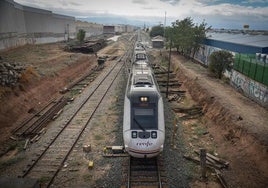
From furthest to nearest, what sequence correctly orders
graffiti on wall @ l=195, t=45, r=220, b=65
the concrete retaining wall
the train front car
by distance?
1. the concrete retaining wall
2. graffiti on wall @ l=195, t=45, r=220, b=65
3. the train front car

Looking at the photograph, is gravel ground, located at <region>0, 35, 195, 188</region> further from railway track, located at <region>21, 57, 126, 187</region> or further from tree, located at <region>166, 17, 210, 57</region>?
tree, located at <region>166, 17, 210, 57</region>

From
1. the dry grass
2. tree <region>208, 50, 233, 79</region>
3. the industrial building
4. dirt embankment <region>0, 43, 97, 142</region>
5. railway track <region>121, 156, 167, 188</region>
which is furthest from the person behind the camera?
tree <region>208, 50, 233, 79</region>

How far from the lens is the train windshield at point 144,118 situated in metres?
13.0

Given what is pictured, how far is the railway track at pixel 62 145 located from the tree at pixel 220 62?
1544cm

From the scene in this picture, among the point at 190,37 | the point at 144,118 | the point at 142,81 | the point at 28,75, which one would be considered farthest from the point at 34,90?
the point at 190,37

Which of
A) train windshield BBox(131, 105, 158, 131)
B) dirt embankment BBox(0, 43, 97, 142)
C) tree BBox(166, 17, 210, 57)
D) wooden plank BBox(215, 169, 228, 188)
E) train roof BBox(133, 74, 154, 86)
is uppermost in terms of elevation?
tree BBox(166, 17, 210, 57)

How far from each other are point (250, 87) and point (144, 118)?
14932mm

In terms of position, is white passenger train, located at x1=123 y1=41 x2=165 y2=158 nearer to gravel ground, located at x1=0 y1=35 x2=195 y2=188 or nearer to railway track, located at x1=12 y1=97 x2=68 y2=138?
gravel ground, located at x1=0 y1=35 x2=195 y2=188

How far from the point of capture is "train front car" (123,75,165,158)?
12.4 metres

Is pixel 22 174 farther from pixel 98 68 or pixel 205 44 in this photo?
pixel 205 44

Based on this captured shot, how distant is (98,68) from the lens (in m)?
41.2

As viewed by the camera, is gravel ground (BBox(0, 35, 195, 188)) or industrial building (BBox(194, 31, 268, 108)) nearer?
gravel ground (BBox(0, 35, 195, 188))

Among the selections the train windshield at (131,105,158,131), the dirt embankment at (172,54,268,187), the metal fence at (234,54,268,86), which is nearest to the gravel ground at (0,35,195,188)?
the train windshield at (131,105,158,131)

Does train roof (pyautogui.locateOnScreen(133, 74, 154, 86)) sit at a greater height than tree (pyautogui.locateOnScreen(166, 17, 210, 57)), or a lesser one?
lesser
